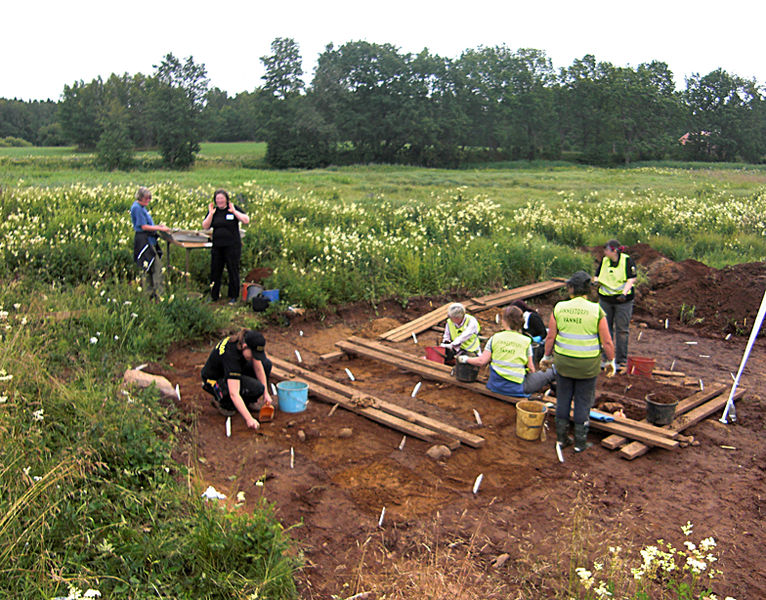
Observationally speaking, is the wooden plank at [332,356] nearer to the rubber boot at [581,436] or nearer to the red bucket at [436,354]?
the red bucket at [436,354]

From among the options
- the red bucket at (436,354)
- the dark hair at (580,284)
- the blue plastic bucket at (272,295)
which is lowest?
the red bucket at (436,354)

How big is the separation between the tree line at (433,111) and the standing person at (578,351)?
4512 centimetres

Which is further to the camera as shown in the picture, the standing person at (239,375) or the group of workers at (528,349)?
the standing person at (239,375)

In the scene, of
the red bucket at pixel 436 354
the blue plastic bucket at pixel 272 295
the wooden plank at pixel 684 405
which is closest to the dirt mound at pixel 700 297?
the wooden plank at pixel 684 405

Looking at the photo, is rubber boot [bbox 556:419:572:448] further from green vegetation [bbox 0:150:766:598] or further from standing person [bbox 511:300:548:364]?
green vegetation [bbox 0:150:766:598]

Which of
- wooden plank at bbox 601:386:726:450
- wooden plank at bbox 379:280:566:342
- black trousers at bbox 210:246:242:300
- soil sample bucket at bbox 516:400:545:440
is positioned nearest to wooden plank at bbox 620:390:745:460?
wooden plank at bbox 601:386:726:450

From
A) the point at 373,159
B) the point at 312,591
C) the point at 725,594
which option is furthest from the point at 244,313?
the point at 373,159

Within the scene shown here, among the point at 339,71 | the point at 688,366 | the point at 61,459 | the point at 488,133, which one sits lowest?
the point at 688,366

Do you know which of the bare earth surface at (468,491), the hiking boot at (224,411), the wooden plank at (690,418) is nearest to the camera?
the bare earth surface at (468,491)

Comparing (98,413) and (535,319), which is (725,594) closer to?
(535,319)

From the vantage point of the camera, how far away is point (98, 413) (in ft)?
19.3

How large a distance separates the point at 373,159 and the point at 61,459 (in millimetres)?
57680

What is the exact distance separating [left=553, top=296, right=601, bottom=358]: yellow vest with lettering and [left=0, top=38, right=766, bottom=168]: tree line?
1779 inches

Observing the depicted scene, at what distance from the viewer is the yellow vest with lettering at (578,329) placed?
21.3ft
